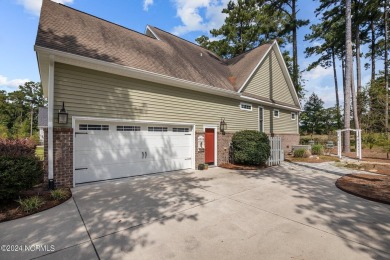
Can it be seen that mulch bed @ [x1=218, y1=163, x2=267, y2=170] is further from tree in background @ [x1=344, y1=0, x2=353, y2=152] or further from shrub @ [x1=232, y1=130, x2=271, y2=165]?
tree in background @ [x1=344, y1=0, x2=353, y2=152]

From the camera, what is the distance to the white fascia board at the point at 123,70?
650 centimetres

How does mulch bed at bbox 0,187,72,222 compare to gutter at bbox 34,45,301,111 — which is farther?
gutter at bbox 34,45,301,111

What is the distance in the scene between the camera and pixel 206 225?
13.5 feet

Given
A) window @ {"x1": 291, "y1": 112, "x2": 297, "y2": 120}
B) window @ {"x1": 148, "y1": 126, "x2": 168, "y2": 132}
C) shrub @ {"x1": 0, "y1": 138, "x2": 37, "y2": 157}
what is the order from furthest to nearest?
window @ {"x1": 291, "y1": 112, "x2": 297, "y2": 120}
window @ {"x1": 148, "y1": 126, "x2": 168, "y2": 132}
shrub @ {"x1": 0, "y1": 138, "x2": 37, "y2": 157}

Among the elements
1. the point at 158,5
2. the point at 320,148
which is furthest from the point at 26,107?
the point at 320,148

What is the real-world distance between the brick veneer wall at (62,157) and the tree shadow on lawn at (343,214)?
6.60 meters

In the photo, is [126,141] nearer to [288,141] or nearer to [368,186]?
[368,186]

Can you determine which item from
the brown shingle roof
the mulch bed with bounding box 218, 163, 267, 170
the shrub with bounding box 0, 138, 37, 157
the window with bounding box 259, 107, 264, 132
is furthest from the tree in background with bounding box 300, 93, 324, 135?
the shrub with bounding box 0, 138, 37, 157

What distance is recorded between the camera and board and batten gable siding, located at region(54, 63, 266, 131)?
6863 mm

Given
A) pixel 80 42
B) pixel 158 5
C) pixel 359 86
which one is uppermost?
pixel 158 5

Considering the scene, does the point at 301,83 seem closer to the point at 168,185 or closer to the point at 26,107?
the point at 168,185

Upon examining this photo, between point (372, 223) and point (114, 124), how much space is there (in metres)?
8.00

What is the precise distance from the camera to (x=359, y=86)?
22.1 metres

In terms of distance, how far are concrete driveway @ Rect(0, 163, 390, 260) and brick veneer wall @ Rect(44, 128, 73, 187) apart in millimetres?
656
